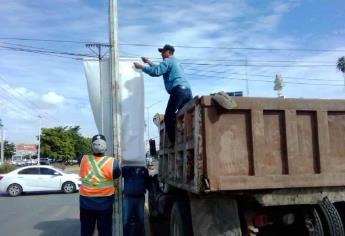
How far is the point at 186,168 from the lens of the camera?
555 cm

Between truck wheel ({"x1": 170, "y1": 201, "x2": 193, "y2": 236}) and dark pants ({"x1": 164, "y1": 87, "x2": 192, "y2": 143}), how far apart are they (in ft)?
3.26

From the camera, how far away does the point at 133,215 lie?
320 inches

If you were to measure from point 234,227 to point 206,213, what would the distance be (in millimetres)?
328

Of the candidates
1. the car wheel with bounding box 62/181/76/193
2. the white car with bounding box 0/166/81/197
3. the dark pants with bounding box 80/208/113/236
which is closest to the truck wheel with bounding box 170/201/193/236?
the dark pants with bounding box 80/208/113/236

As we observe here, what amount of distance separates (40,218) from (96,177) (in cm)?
745

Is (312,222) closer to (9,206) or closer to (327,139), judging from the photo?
(327,139)

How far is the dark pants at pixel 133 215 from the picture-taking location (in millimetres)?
8055

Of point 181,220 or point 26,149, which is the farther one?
point 26,149

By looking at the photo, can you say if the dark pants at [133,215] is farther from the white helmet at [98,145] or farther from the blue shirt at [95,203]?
the white helmet at [98,145]

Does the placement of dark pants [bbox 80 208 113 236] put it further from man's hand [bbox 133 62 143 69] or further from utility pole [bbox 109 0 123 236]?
man's hand [bbox 133 62 143 69]

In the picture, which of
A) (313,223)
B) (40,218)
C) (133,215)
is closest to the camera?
(313,223)

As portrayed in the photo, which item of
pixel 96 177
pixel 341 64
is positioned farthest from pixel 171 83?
pixel 341 64

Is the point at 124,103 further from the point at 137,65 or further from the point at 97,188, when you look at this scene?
the point at 97,188

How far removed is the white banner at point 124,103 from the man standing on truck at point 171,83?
0.53m
